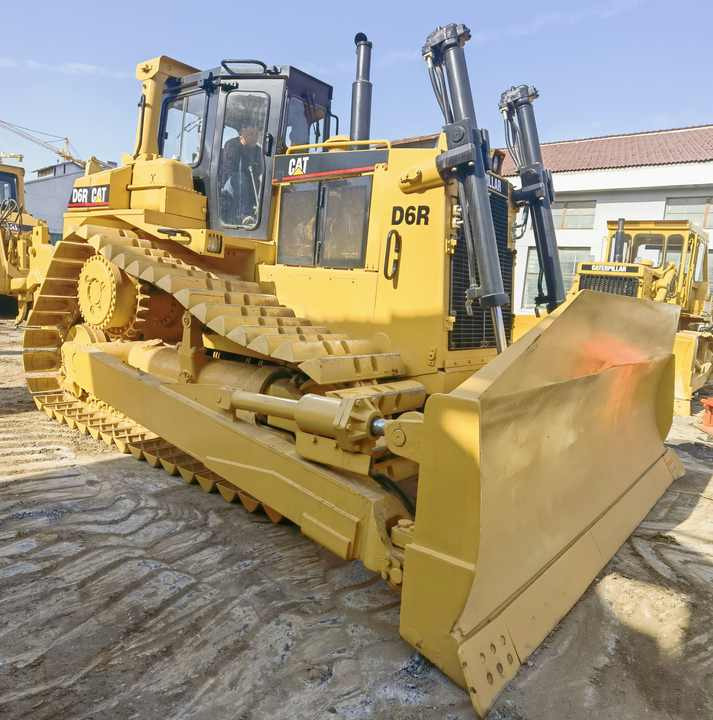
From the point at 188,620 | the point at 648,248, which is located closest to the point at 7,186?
the point at 188,620

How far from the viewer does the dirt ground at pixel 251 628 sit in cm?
197

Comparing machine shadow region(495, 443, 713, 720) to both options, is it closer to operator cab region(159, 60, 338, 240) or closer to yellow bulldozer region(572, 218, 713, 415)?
operator cab region(159, 60, 338, 240)

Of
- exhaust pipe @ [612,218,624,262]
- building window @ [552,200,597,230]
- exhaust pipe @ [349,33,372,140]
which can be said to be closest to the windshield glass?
exhaust pipe @ [612,218,624,262]

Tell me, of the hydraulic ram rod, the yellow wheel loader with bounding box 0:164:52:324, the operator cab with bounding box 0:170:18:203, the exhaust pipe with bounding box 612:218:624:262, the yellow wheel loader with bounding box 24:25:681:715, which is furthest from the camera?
the operator cab with bounding box 0:170:18:203

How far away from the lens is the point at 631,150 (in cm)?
2148

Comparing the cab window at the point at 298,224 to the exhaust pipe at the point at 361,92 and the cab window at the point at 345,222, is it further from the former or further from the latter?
the exhaust pipe at the point at 361,92

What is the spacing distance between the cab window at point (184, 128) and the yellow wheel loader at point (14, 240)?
18.5ft

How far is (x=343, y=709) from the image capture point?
193 cm

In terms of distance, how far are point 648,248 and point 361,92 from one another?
10.3 m

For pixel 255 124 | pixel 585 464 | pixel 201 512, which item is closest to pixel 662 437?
pixel 585 464

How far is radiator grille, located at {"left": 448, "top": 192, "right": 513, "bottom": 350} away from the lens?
3523 millimetres

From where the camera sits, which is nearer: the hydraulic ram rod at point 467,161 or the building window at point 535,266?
the hydraulic ram rod at point 467,161

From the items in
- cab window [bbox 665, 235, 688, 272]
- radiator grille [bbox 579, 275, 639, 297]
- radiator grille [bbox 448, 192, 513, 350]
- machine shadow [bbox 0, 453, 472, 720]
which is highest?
cab window [bbox 665, 235, 688, 272]

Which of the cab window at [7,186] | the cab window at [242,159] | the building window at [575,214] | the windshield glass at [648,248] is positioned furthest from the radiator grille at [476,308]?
the building window at [575,214]
